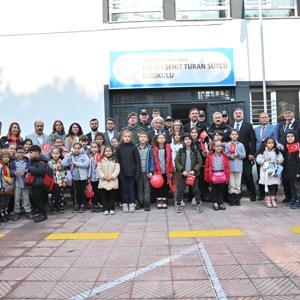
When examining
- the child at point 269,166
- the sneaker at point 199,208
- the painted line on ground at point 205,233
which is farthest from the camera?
the child at point 269,166

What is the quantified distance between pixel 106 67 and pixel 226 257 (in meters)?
8.30

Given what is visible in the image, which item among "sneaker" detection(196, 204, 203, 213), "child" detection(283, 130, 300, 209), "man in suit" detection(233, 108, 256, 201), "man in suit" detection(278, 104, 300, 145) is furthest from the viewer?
"man in suit" detection(233, 108, 256, 201)

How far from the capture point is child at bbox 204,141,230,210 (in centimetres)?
867

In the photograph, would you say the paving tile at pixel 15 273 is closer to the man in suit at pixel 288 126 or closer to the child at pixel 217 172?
the child at pixel 217 172

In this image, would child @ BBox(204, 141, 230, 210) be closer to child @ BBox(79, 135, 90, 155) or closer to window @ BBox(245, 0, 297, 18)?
child @ BBox(79, 135, 90, 155)

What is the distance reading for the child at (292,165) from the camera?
342 inches

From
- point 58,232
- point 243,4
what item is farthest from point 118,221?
point 243,4

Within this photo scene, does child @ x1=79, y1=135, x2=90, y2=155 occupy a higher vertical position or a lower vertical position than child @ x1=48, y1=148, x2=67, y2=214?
higher

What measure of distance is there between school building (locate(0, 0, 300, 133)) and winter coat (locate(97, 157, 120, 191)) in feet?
13.2

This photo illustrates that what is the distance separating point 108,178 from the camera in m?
8.41

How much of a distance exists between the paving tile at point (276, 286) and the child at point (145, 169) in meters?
4.65

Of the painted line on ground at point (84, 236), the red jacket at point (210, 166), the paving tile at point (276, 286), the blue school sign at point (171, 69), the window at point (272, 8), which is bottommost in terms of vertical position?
the paving tile at point (276, 286)

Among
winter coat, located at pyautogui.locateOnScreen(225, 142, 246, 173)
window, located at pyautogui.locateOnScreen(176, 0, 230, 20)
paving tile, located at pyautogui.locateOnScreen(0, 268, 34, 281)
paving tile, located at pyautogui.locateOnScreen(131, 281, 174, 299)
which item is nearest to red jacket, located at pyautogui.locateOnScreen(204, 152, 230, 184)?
winter coat, located at pyautogui.locateOnScreen(225, 142, 246, 173)

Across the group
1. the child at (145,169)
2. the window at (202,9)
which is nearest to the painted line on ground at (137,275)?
the child at (145,169)
